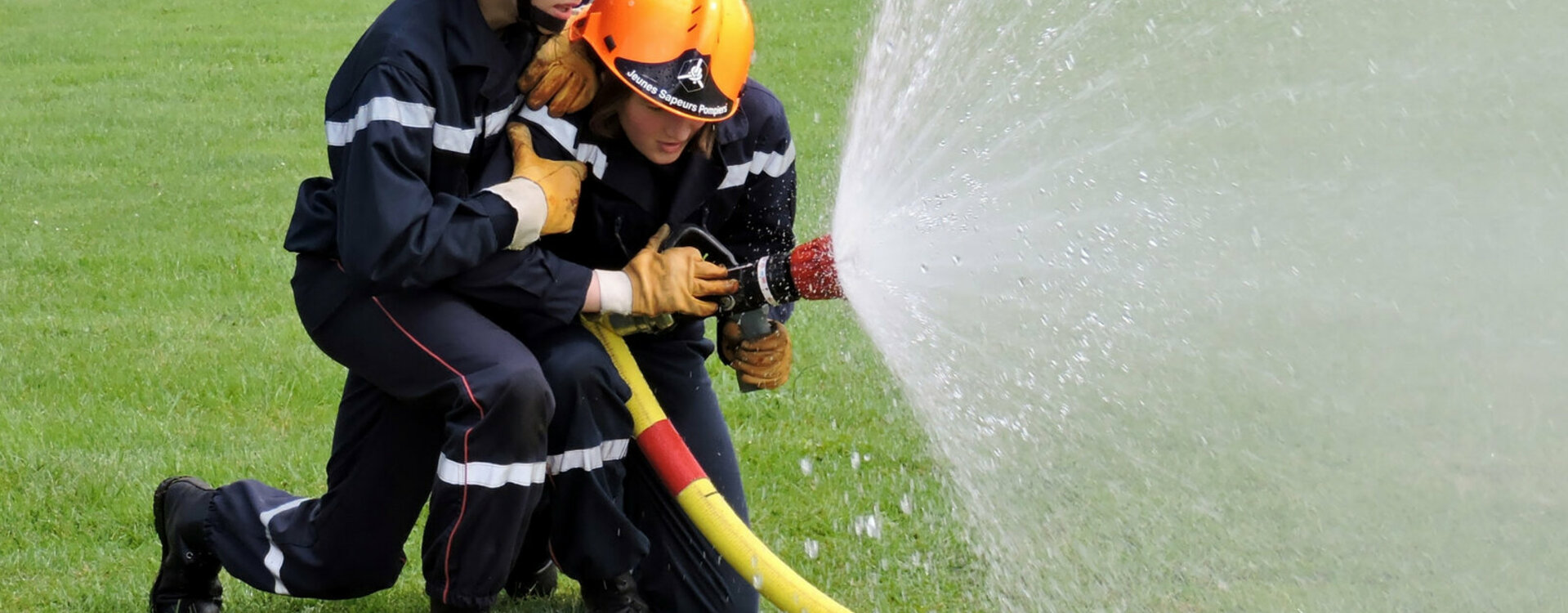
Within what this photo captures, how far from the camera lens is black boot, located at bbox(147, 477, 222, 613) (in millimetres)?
3998

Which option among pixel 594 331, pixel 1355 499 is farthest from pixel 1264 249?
pixel 594 331

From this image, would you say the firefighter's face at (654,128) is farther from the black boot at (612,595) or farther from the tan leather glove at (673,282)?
the black boot at (612,595)

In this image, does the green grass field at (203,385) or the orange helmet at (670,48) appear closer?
the orange helmet at (670,48)

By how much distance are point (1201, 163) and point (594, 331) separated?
14.3ft

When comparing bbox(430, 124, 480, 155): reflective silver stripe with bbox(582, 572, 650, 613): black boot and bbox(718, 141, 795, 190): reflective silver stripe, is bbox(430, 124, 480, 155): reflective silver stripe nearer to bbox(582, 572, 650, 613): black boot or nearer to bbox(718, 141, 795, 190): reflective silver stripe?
bbox(718, 141, 795, 190): reflective silver stripe

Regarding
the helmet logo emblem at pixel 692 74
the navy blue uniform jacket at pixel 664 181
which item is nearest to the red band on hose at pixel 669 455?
the navy blue uniform jacket at pixel 664 181

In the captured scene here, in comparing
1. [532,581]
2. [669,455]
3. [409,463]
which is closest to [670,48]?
[669,455]

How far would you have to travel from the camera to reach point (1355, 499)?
5129 mm

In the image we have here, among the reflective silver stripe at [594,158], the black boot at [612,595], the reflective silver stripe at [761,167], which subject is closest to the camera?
the reflective silver stripe at [594,158]

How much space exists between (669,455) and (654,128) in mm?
699

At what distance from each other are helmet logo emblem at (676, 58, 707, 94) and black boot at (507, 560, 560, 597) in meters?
1.48

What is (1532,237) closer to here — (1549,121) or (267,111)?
(1549,121)

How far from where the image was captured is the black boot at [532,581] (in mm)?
4301

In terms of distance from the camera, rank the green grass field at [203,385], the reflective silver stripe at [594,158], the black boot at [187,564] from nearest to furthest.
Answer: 1. the reflective silver stripe at [594,158]
2. the black boot at [187,564]
3. the green grass field at [203,385]
